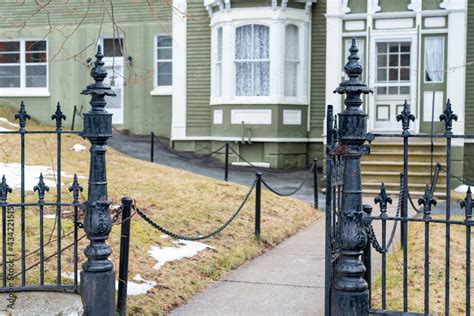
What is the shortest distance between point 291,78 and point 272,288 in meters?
12.7

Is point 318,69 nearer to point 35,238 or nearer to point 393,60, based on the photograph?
point 393,60

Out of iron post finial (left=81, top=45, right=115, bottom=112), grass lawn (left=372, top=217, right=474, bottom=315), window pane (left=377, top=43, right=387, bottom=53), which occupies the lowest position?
grass lawn (left=372, top=217, right=474, bottom=315)

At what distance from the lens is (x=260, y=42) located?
19.2 m

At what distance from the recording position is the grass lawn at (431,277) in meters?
6.62

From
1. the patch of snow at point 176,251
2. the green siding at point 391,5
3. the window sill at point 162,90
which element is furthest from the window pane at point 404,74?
the patch of snow at point 176,251

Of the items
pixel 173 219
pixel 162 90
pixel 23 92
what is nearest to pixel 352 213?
pixel 173 219

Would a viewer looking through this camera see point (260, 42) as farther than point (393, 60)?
Yes

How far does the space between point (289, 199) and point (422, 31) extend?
6915mm

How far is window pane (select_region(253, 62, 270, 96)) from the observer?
19125 millimetres

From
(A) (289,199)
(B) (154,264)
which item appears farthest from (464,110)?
(B) (154,264)

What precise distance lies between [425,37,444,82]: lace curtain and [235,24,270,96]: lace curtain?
4.23 m

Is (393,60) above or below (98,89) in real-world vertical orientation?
above

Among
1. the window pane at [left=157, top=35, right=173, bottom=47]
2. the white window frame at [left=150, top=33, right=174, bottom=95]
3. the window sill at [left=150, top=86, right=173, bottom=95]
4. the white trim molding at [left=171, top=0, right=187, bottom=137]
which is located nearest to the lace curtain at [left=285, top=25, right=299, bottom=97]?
the white trim molding at [left=171, top=0, right=187, bottom=137]

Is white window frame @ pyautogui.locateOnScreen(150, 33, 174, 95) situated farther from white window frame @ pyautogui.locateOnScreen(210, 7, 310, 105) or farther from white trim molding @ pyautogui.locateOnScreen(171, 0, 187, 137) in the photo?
white window frame @ pyautogui.locateOnScreen(210, 7, 310, 105)
